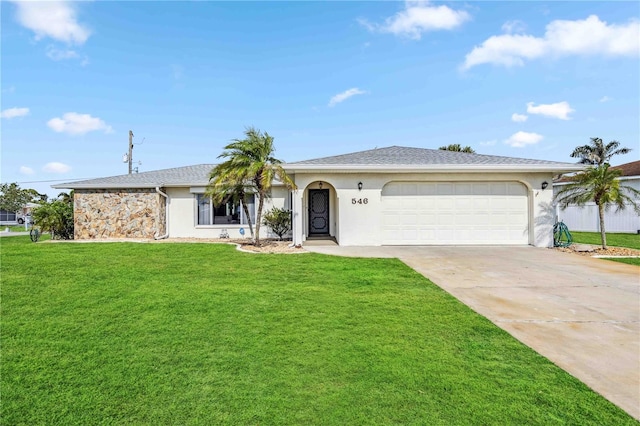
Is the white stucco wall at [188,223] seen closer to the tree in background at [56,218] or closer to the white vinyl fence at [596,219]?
the tree in background at [56,218]

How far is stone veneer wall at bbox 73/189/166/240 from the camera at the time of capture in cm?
1612

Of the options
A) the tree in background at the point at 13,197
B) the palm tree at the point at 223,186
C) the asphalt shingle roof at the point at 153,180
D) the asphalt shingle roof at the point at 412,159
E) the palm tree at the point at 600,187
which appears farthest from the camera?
the tree in background at the point at 13,197

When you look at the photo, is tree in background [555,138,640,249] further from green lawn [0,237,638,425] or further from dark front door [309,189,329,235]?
dark front door [309,189,329,235]

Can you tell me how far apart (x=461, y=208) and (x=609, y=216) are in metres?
14.6

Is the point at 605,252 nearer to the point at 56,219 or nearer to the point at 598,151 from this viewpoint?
the point at 56,219

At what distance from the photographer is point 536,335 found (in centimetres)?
438

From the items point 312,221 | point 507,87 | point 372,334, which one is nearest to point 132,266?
point 372,334

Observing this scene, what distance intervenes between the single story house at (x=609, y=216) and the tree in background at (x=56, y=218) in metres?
26.5

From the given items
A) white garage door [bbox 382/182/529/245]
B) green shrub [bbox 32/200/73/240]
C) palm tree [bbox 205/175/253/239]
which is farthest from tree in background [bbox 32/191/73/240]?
Result: white garage door [bbox 382/182/529/245]

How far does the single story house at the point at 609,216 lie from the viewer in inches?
785

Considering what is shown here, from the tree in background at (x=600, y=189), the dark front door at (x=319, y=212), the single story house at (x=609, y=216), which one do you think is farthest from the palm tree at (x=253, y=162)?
the single story house at (x=609, y=216)

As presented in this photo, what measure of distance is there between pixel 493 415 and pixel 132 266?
8.68 metres

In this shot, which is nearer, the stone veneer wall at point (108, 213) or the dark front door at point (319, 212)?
the dark front door at point (319, 212)

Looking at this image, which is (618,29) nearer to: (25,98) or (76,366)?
(76,366)
